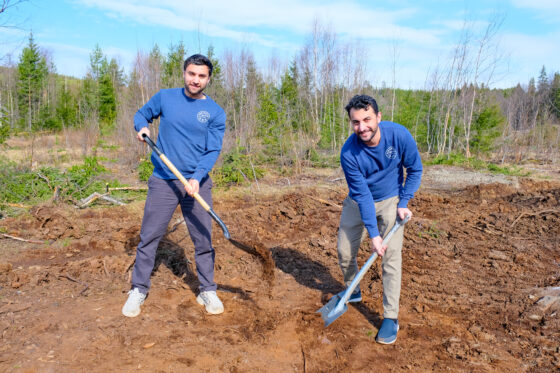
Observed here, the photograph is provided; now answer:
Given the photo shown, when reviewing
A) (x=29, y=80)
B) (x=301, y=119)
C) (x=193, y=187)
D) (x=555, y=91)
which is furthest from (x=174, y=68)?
(x=555, y=91)

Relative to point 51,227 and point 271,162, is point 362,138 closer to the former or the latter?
point 51,227

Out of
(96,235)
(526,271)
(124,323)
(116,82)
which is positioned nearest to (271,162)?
(96,235)

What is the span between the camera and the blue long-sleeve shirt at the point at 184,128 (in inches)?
124

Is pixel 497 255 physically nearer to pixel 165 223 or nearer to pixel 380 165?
pixel 380 165

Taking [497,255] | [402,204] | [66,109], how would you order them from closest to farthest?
[402,204] < [497,255] < [66,109]

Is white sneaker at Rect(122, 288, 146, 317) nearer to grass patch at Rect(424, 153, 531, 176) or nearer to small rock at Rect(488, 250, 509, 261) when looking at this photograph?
small rock at Rect(488, 250, 509, 261)

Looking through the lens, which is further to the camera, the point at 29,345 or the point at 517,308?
the point at 517,308

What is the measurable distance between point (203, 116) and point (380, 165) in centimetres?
142

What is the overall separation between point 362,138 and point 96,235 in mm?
4377

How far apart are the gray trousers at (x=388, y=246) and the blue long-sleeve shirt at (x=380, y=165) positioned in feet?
0.46

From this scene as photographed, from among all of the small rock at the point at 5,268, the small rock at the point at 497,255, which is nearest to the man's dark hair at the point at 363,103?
the small rock at the point at 497,255

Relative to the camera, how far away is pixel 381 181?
3.10 m

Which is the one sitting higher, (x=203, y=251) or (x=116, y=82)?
(x=116, y=82)

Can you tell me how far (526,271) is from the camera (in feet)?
14.9
